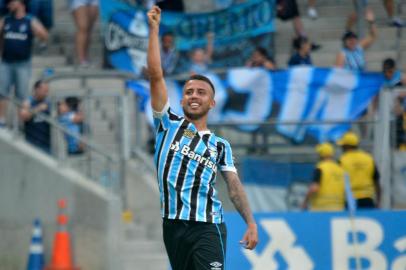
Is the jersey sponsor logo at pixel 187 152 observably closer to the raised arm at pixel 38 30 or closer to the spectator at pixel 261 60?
the spectator at pixel 261 60

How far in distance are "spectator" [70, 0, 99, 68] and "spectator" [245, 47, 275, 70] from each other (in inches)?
94.2

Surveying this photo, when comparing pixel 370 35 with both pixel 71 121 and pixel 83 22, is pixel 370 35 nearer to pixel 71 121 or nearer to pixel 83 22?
pixel 83 22

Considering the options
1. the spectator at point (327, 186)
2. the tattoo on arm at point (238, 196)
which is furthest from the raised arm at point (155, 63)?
the spectator at point (327, 186)

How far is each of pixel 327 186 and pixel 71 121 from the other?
11.9ft

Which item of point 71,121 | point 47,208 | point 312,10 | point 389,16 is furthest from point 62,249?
point 389,16

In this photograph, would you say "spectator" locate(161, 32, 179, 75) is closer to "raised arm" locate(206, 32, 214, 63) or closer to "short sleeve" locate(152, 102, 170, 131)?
"raised arm" locate(206, 32, 214, 63)

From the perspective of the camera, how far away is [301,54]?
1527 cm

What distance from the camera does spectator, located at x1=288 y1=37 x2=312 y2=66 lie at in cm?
1520

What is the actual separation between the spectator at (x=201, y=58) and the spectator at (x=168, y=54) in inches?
10.4

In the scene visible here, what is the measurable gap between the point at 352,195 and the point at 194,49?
13.4 feet

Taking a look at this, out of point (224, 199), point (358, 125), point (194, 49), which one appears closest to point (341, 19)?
point (194, 49)

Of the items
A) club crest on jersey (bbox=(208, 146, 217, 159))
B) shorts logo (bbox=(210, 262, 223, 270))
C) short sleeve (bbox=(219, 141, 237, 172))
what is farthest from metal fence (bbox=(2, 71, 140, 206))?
shorts logo (bbox=(210, 262, 223, 270))

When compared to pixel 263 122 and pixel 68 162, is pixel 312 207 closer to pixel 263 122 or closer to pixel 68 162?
pixel 263 122

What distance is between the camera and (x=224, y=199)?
12.8 meters
